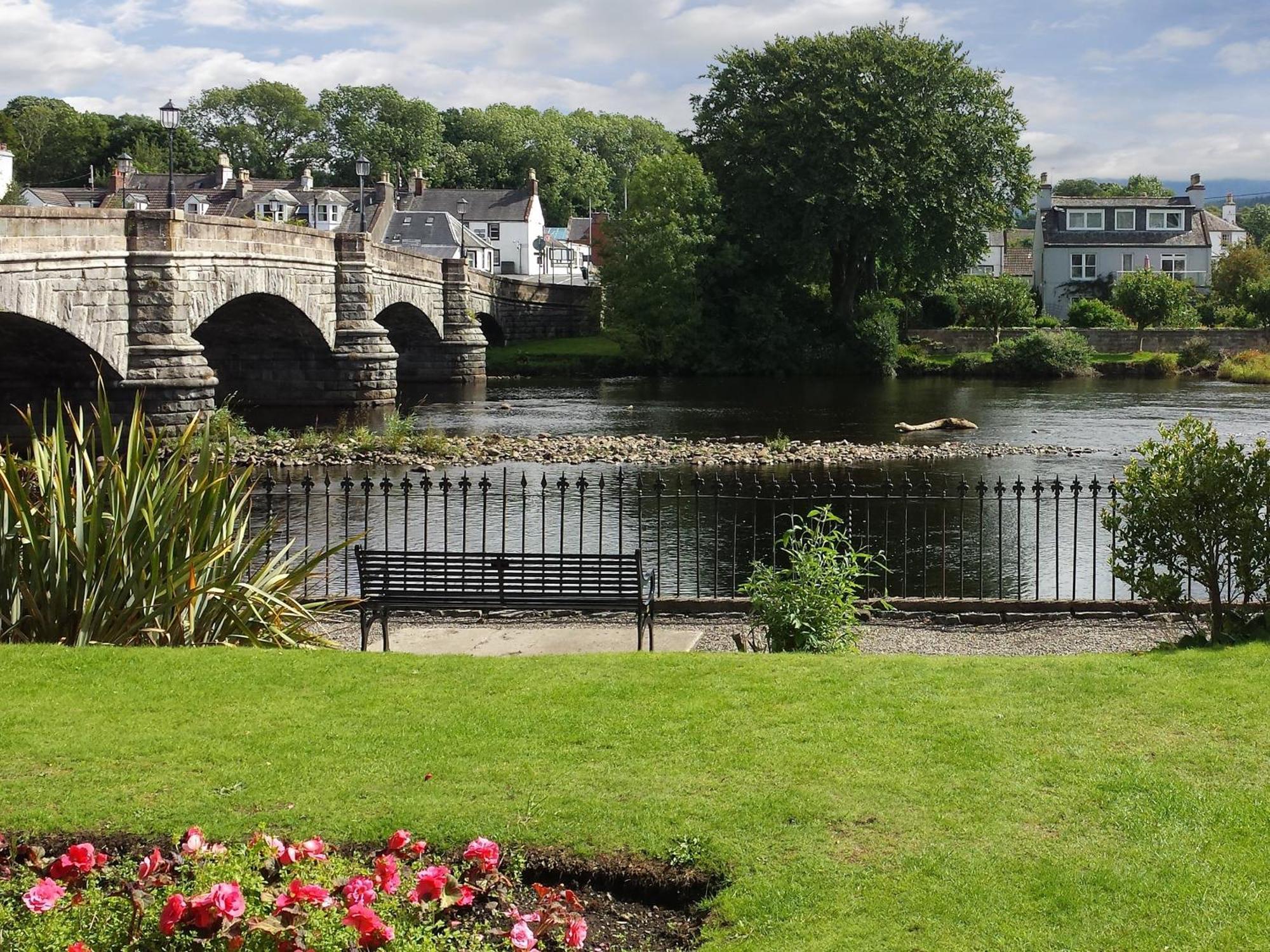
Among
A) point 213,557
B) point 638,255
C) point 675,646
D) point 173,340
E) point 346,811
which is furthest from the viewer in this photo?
point 638,255

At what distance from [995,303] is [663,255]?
19188 millimetres

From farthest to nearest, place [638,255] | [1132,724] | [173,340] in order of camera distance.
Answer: [638,255] < [173,340] < [1132,724]

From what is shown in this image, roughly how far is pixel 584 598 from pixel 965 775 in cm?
581

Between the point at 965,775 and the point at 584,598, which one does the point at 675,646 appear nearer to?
the point at 584,598

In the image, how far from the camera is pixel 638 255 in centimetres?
5903

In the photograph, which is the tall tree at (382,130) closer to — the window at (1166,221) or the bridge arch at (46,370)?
the window at (1166,221)

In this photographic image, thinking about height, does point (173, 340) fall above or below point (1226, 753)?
above

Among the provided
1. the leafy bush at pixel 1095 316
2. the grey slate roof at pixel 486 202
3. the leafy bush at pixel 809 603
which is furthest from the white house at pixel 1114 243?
the leafy bush at pixel 809 603

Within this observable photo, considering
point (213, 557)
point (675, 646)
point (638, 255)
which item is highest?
point (638, 255)

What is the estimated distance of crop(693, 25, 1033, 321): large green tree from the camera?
57.2 metres

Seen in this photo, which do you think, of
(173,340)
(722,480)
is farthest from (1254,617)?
(173,340)

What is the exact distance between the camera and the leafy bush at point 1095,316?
67125mm

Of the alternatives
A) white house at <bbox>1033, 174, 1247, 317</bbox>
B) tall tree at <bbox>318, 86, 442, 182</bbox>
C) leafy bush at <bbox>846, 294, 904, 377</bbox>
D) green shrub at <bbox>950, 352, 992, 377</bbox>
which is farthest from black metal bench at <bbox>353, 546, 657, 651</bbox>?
tall tree at <bbox>318, 86, 442, 182</bbox>

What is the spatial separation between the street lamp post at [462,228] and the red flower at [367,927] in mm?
62238
